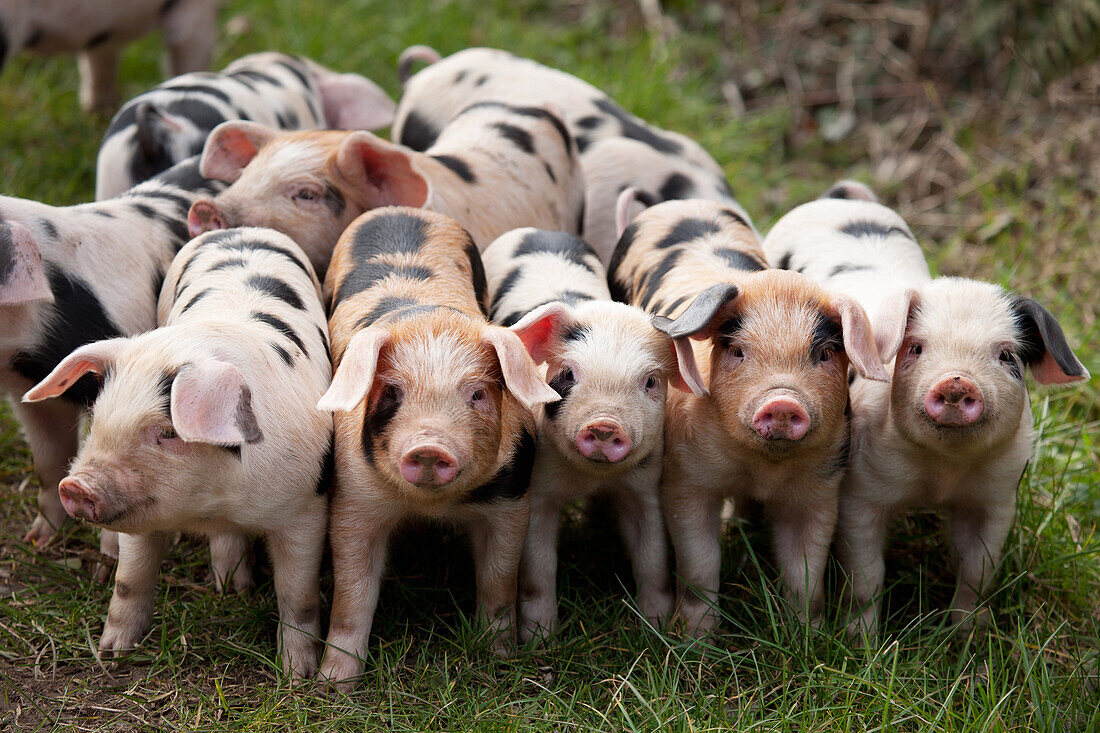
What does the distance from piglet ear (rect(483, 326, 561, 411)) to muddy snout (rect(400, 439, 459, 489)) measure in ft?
0.98

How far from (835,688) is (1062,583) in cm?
138

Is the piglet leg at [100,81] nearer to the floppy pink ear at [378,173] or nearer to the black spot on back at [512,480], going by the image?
the floppy pink ear at [378,173]

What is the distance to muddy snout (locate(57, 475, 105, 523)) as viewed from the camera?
11.3ft

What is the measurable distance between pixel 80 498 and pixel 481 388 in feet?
4.17

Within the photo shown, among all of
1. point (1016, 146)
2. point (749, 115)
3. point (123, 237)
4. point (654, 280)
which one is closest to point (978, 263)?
point (1016, 146)

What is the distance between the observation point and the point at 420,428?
3.63 meters

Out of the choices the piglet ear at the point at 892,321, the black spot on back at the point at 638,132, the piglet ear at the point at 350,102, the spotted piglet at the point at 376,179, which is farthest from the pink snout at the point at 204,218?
the piglet ear at the point at 892,321

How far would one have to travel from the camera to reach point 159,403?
3.60 metres

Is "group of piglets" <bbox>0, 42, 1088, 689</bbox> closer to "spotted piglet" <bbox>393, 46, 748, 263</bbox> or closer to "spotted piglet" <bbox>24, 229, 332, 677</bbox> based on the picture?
"spotted piglet" <bbox>24, 229, 332, 677</bbox>

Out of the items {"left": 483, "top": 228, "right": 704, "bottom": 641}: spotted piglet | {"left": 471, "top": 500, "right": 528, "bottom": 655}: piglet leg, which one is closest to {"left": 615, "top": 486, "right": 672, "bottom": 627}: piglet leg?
{"left": 483, "top": 228, "right": 704, "bottom": 641}: spotted piglet

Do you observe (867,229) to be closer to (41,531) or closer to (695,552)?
(695,552)

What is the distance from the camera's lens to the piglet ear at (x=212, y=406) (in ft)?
11.3

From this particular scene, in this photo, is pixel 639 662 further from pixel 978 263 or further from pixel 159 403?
pixel 978 263

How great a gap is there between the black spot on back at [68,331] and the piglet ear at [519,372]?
5.06ft
